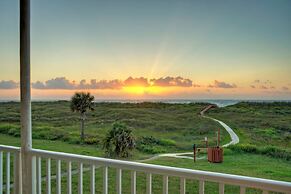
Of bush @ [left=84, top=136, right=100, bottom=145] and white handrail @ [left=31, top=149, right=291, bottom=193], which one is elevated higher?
bush @ [left=84, top=136, right=100, bottom=145]

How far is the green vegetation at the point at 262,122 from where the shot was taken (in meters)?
2.32

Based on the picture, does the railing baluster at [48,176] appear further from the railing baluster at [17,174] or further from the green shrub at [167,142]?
the green shrub at [167,142]

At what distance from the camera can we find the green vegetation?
232 centimetres

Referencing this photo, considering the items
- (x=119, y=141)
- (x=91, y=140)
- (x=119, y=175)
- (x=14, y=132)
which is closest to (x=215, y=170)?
(x=119, y=175)

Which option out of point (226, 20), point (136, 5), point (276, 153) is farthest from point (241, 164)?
point (136, 5)

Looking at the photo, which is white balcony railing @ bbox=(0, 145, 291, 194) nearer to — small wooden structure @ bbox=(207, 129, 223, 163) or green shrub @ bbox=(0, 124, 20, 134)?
green shrub @ bbox=(0, 124, 20, 134)

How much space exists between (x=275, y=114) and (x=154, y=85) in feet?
3.36

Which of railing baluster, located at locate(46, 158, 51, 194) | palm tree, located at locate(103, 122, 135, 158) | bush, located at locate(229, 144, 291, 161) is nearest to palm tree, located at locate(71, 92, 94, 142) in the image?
palm tree, located at locate(103, 122, 135, 158)

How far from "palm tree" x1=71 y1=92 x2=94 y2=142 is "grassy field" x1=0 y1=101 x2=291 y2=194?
5 cm

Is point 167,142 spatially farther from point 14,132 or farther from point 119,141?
point 14,132

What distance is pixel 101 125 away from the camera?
9.40 ft

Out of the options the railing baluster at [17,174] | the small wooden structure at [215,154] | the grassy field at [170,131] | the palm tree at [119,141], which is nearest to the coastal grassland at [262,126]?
the grassy field at [170,131]

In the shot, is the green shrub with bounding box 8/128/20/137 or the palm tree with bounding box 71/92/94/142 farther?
the green shrub with bounding box 8/128/20/137

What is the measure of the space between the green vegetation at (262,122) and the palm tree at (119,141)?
31.1 inches
